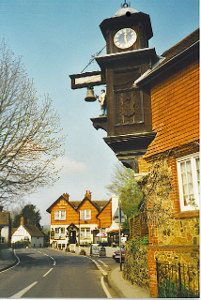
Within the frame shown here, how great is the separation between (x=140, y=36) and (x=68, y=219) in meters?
44.0

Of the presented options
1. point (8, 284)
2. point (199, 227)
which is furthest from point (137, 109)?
point (8, 284)

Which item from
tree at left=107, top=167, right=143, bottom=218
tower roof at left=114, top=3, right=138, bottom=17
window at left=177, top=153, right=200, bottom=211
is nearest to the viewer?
window at left=177, top=153, right=200, bottom=211

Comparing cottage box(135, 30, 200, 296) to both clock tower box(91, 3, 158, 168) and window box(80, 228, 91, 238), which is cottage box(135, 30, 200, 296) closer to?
clock tower box(91, 3, 158, 168)

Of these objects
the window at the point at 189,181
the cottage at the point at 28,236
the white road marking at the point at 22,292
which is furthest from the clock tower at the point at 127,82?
the cottage at the point at 28,236

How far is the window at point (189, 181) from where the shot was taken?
8.59 metres

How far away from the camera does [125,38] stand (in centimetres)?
1128

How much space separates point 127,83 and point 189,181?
4.00 m

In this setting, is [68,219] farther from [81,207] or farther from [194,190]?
[194,190]

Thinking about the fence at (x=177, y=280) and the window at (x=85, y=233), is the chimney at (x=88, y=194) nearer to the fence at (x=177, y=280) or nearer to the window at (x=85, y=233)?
the window at (x=85, y=233)

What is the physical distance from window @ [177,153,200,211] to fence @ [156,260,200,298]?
5.22 feet

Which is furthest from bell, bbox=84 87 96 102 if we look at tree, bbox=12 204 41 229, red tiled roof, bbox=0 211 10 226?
tree, bbox=12 204 41 229

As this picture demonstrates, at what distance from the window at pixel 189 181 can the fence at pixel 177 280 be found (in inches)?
62.7

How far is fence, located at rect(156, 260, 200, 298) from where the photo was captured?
8.21 metres

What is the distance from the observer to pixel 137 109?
10.6m
